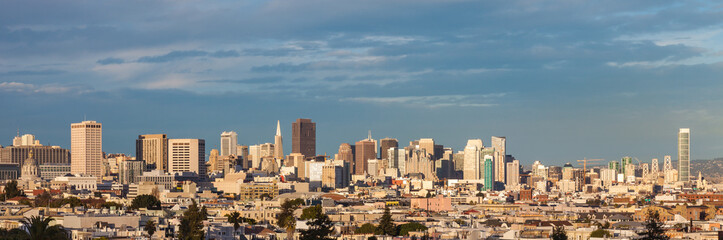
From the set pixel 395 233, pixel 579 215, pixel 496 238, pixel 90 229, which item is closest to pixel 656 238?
pixel 496 238

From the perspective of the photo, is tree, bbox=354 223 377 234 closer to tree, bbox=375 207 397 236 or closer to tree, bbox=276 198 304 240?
tree, bbox=375 207 397 236

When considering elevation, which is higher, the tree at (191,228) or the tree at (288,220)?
the tree at (191,228)

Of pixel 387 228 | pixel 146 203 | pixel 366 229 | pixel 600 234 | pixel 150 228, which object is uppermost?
pixel 150 228

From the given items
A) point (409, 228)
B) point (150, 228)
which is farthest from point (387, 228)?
point (150, 228)

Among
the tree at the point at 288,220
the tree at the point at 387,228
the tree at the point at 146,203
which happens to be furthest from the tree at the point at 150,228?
the tree at the point at 146,203

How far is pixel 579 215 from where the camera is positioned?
19450cm

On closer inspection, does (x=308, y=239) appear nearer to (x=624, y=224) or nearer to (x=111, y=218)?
(x=111, y=218)

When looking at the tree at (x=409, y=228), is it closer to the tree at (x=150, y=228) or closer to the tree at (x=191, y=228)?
the tree at (x=191, y=228)

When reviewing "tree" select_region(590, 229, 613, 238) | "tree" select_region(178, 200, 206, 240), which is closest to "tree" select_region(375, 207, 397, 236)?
"tree" select_region(590, 229, 613, 238)

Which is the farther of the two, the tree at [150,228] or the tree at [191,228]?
the tree at [150,228]

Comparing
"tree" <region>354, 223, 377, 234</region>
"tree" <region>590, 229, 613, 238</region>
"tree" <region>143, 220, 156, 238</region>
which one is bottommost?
"tree" <region>354, 223, 377, 234</region>

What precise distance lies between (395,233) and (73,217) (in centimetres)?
3494

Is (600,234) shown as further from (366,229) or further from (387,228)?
(366,229)

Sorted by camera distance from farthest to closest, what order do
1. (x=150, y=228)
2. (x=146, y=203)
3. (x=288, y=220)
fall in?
(x=146, y=203) → (x=288, y=220) → (x=150, y=228)
